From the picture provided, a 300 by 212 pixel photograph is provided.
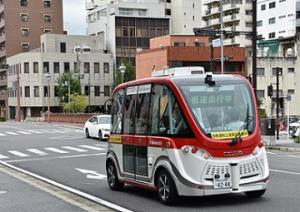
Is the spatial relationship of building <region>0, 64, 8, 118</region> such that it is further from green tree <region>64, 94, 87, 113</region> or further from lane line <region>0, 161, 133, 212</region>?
lane line <region>0, 161, 133, 212</region>

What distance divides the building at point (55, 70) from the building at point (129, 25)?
8.75 feet

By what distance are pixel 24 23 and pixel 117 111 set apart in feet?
319

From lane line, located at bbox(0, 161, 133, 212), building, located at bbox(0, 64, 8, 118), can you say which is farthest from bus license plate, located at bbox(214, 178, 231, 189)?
building, located at bbox(0, 64, 8, 118)

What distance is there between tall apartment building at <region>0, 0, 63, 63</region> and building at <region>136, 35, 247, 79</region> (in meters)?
33.4

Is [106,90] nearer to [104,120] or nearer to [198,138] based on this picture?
[104,120]

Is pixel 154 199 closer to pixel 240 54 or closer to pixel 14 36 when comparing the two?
pixel 240 54

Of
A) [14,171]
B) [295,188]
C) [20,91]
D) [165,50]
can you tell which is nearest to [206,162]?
[295,188]

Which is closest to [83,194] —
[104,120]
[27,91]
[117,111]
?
[117,111]

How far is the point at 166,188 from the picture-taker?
10836 millimetres

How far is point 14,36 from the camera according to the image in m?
107

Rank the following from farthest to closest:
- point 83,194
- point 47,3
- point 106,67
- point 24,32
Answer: point 47,3 → point 24,32 → point 106,67 → point 83,194

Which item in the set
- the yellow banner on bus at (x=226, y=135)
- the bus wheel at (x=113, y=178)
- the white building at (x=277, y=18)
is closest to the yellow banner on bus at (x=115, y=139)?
the bus wheel at (x=113, y=178)

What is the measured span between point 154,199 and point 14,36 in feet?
326

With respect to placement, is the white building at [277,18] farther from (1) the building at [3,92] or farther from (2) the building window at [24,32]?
(1) the building at [3,92]
